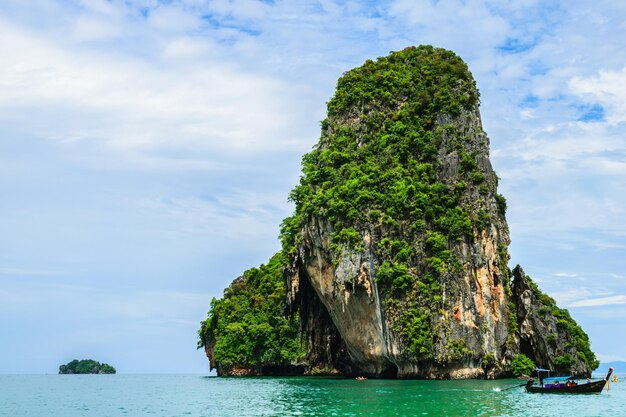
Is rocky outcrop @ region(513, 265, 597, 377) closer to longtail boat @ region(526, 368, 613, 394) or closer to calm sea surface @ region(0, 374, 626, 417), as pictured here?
calm sea surface @ region(0, 374, 626, 417)

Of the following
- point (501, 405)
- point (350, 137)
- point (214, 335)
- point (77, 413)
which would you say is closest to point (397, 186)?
point (350, 137)

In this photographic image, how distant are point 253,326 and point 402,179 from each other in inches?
955

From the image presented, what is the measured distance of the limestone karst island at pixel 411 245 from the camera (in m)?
45.2

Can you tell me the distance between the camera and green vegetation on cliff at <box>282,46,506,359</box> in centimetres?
4569

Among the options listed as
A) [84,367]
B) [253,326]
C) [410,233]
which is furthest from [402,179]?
[84,367]

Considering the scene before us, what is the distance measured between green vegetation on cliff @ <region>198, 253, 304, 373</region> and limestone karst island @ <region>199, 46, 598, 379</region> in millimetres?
6898

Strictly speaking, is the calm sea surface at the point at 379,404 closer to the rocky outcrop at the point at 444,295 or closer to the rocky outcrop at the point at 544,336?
the rocky outcrop at the point at 444,295

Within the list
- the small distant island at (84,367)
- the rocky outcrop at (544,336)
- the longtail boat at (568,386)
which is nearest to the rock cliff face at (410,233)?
the rocky outcrop at (544,336)

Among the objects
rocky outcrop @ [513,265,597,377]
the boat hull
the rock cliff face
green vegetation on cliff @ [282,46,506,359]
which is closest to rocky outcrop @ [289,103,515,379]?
the rock cliff face

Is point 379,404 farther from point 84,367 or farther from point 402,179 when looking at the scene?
point 84,367

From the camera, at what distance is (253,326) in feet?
213

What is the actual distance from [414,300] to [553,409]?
723 inches

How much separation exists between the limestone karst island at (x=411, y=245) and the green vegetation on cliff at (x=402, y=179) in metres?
0.09

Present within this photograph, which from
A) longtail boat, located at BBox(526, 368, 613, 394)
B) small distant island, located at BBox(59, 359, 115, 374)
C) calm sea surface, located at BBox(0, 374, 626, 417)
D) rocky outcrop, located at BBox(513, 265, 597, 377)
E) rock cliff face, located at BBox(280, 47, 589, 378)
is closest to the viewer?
calm sea surface, located at BBox(0, 374, 626, 417)
